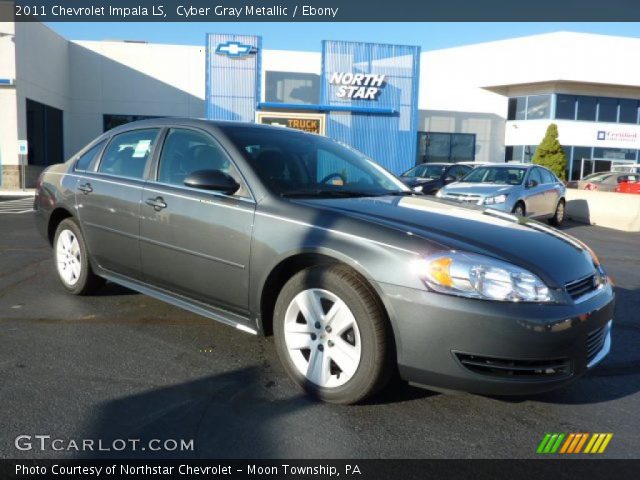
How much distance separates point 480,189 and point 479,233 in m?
8.32

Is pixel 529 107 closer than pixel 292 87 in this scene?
No

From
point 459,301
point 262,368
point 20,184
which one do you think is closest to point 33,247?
point 262,368

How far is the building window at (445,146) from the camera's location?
36.0 m

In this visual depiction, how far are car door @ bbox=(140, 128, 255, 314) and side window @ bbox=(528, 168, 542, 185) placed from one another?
9412 mm

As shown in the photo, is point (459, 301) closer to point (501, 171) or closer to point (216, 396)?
point (216, 396)

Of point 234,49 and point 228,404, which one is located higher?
point 234,49

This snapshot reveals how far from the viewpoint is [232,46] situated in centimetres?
2445

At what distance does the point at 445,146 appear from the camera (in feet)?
119

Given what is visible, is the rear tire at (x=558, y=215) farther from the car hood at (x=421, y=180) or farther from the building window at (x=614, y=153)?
the building window at (x=614, y=153)

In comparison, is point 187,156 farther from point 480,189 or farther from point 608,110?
point 608,110

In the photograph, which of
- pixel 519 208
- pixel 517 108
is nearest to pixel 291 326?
pixel 519 208

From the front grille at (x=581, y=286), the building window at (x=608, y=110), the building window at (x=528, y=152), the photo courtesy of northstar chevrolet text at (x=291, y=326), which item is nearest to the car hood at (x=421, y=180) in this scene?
the photo courtesy of northstar chevrolet text at (x=291, y=326)

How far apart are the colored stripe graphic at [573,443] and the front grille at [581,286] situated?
0.70 meters

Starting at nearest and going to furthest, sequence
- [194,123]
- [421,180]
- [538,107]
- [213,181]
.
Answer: [213,181], [194,123], [421,180], [538,107]
